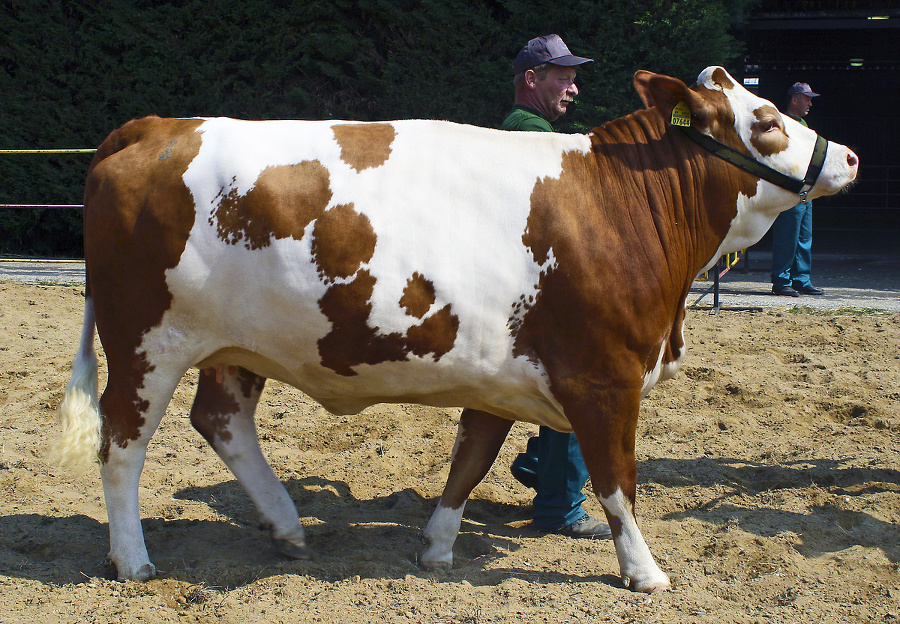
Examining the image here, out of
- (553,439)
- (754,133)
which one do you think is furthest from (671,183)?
(553,439)

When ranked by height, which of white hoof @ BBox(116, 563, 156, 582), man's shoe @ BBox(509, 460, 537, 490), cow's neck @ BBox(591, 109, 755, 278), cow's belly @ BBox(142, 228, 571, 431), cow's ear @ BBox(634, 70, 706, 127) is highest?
cow's ear @ BBox(634, 70, 706, 127)

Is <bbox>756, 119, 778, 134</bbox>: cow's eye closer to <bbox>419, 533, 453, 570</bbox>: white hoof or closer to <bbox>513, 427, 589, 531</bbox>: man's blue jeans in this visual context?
<bbox>513, 427, 589, 531</bbox>: man's blue jeans

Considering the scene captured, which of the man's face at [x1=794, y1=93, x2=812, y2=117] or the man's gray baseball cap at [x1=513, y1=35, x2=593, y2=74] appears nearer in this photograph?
the man's gray baseball cap at [x1=513, y1=35, x2=593, y2=74]

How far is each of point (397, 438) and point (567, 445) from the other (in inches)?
48.6

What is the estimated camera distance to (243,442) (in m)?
3.32

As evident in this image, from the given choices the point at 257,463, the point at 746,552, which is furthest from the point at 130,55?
the point at 746,552

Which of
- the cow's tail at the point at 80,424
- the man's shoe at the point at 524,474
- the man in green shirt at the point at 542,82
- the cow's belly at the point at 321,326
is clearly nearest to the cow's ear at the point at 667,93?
the man in green shirt at the point at 542,82

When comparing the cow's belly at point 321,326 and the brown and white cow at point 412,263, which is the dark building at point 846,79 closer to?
the brown and white cow at point 412,263

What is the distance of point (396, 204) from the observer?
278cm

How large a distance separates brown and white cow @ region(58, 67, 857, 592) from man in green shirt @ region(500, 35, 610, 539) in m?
0.62

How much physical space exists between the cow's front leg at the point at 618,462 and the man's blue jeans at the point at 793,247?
6.45 meters

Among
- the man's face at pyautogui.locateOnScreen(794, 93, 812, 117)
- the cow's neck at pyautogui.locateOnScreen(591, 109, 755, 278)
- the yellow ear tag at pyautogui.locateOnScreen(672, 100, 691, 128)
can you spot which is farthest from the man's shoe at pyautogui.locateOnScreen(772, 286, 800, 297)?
the yellow ear tag at pyautogui.locateOnScreen(672, 100, 691, 128)

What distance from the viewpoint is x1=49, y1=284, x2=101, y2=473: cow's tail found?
9.48 feet

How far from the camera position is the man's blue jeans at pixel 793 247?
8.62 metres
